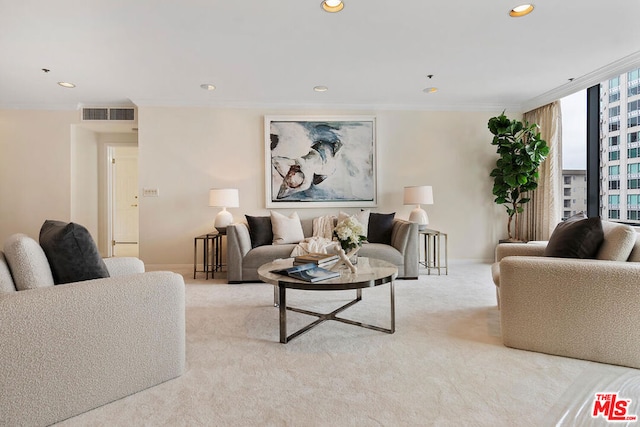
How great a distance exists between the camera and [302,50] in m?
3.18

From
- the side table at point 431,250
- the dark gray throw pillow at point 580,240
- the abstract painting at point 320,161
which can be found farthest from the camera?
the abstract painting at point 320,161

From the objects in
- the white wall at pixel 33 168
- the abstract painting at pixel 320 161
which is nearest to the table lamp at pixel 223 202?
the abstract painting at pixel 320 161

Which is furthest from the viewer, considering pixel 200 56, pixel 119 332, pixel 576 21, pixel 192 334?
pixel 200 56

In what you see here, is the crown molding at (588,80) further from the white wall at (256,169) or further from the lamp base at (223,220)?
the lamp base at (223,220)

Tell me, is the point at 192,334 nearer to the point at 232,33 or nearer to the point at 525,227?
the point at 232,33

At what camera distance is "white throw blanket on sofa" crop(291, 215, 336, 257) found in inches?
154

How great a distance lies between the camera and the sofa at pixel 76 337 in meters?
1.31

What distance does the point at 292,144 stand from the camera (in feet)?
15.9

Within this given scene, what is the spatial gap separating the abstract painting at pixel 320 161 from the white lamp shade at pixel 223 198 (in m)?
0.56

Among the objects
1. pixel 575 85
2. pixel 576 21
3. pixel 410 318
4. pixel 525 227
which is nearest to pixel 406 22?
pixel 576 21

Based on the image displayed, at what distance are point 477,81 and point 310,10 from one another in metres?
2.51

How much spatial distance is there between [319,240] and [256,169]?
61.2 inches

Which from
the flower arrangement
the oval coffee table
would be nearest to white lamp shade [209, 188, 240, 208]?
the oval coffee table

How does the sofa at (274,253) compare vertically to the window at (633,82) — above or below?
below
